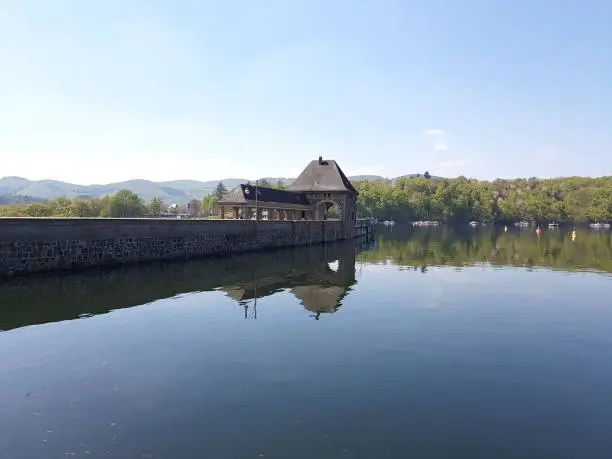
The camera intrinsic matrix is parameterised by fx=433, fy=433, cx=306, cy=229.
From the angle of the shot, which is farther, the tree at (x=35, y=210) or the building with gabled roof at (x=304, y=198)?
the tree at (x=35, y=210)

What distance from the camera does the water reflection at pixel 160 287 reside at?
52.4ft

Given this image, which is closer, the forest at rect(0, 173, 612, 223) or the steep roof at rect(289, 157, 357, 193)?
the steep roof at rect(289, 157, 357, 193)

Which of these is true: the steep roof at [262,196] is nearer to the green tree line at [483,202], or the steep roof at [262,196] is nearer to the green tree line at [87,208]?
the green tree line at [87,208]

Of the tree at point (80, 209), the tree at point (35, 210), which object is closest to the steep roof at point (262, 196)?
the tree at point (35, 210)

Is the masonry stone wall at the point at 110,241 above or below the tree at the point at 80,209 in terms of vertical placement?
below

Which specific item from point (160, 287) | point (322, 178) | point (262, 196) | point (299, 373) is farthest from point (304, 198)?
A: point (299, 373)

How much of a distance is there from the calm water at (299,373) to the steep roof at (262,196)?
33.8m

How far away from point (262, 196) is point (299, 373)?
47.7 metres

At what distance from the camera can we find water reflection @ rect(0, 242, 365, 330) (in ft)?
52.4

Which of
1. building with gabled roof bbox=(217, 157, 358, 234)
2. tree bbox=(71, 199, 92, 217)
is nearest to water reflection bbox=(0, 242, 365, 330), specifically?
building with gabled roof bbox=(217, 157, 358, 234)

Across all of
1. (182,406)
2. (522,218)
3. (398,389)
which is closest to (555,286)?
(398,389)

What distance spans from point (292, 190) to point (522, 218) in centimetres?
15419

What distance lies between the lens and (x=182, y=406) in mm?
8070

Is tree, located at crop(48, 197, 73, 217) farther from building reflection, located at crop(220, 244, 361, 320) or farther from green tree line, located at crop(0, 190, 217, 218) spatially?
building reflection, located at crop(220, 244, 361, 320)
